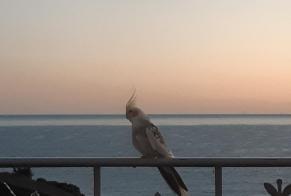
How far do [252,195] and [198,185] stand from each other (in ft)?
23.3

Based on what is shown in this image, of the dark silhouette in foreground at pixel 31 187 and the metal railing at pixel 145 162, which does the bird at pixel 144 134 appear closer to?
the metal railing at pixel 145 162

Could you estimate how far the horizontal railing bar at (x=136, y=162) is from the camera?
128 inches

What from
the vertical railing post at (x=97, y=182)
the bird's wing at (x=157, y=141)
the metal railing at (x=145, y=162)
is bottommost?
the bird's wing at (x=157, y=141)

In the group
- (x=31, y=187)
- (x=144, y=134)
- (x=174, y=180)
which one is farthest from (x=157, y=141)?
(x=31, y=187)

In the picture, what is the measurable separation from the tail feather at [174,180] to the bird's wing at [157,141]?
1.17 ft

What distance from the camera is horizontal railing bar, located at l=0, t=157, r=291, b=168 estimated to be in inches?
128

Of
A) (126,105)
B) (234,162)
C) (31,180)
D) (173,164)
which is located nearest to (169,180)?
(173,164)

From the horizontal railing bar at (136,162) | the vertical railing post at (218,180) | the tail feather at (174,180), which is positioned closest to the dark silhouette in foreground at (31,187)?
the horizontal railing bar at (136,162)

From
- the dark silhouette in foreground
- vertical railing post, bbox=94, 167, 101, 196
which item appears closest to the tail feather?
vertical railing post, bbox=94, 167, 101, 196

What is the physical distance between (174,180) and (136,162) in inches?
7.6

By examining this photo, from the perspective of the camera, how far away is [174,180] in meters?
3.34

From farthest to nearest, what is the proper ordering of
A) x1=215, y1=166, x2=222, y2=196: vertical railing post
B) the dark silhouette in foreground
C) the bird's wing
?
the bird's wing < x1=215, y1=166, x2=222, y2=196: vertical railing post < the dark silhouette in foreground

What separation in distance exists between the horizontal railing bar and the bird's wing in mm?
459

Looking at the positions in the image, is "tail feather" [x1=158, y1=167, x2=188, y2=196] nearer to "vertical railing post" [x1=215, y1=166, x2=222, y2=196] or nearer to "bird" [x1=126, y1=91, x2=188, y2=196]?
"vertical railing post" [x1=215, y1=166, x2=222, y2=196]
